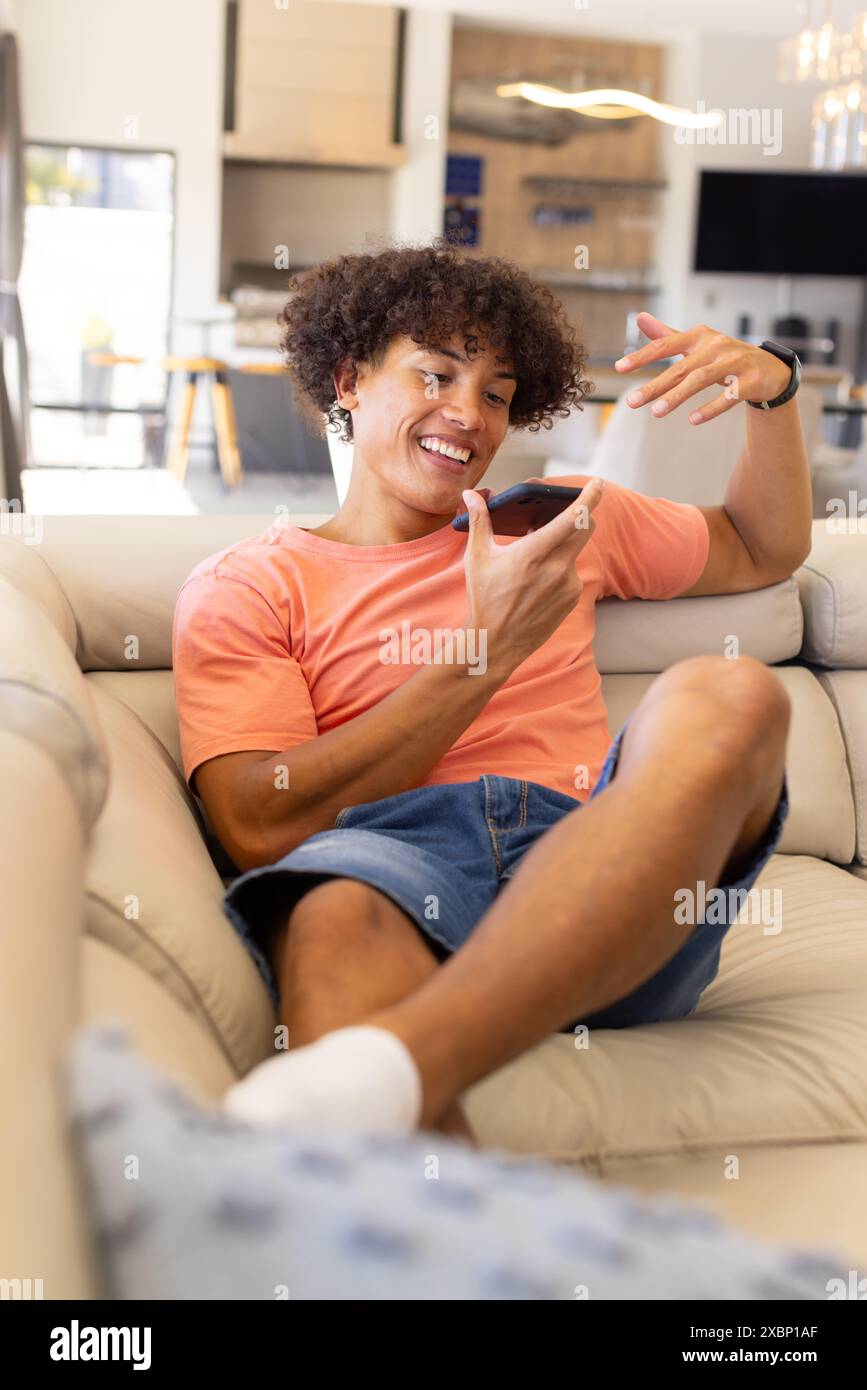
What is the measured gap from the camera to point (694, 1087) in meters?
1.16

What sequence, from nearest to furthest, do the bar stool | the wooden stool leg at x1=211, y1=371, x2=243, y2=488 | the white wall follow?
the bar stool → the wooden stool leg at x1=211, y1=371, x2=243, y2=488 → the white wall

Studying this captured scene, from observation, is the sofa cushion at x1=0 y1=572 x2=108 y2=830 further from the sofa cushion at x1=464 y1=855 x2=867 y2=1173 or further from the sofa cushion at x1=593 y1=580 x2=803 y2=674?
the sofa cushion at x1=593 y1=580 x2=803 y2=674

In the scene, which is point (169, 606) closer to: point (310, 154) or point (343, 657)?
point (343, 657)

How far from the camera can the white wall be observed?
27.3ft

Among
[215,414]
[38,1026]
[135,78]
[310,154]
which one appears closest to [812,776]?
[38,1026]

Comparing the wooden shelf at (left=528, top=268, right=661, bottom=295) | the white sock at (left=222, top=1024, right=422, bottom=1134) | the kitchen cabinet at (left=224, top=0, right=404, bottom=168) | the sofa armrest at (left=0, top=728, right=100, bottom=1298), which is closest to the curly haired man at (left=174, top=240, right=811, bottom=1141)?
the white sock at (left=222, top=1024, right=422, bottom=1134)

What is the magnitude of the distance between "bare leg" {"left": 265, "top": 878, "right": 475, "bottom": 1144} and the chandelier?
5605mm

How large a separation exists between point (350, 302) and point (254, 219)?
787cm

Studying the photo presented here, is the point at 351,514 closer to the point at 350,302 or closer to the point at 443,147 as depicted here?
the point at 350,302

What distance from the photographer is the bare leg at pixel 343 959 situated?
3.21ft

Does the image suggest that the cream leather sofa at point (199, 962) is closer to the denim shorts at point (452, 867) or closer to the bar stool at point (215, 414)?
the denim shorts at point (452, 867)

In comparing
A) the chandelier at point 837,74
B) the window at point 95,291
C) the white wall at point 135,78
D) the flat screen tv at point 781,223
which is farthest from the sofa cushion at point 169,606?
the flat screen tv at point 781,223

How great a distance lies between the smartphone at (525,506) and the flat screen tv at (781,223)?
8367 mm

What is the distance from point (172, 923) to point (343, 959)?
14 cm
